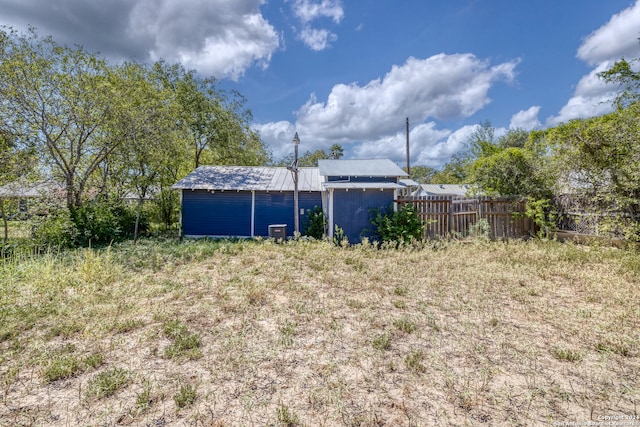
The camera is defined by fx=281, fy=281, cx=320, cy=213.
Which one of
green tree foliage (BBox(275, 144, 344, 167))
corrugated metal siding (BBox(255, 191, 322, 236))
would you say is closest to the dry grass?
corrugated metal siding (BBox(255, 191, 322, 236))

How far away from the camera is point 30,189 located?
8.27 m

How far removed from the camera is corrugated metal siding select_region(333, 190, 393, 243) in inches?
343

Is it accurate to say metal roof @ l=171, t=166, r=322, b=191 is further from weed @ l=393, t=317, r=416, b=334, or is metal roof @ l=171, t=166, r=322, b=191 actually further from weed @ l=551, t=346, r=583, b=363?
weed @ l=551, t=346, r=583, b=363

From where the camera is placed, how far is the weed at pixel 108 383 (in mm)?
2109

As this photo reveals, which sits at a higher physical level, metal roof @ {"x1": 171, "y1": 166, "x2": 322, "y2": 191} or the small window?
metal roof @ {"x1": 171, "y1": 166, "x2": 322, "y2": 191}

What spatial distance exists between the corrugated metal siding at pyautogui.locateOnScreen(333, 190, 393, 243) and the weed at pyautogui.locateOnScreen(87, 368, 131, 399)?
6801mm

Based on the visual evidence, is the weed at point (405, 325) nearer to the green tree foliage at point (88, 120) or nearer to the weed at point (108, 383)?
the weed at point (108, 383)

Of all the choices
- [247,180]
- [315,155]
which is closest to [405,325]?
[247,180]

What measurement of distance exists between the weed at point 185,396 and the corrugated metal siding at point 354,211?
683 centimetres

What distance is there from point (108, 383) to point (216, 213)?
881 centimetres

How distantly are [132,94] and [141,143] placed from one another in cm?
170

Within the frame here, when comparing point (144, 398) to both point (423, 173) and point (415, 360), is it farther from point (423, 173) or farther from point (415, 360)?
point (423, 173)

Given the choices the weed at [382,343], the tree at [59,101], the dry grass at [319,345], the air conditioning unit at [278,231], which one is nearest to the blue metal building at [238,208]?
the air conditioning unit at [278,231]

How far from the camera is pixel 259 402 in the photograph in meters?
2.01
